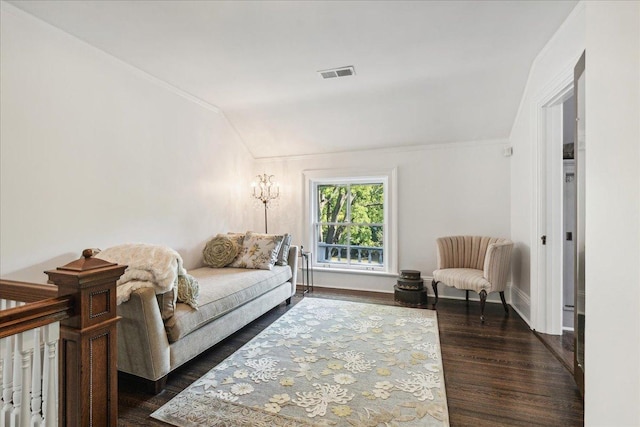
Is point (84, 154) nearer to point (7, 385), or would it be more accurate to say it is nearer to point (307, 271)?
point (7, 385)

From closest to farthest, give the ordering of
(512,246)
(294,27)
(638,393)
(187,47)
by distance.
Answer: (638,393) < (294,27) < (187,47) < (512,246)

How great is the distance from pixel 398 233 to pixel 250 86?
2837mm

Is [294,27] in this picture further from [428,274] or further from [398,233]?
[428,274]

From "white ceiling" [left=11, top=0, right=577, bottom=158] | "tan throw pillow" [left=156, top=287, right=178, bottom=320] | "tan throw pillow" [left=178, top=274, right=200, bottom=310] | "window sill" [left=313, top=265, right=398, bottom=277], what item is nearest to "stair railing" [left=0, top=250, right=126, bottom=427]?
"tan throw pillow" [left=156, top=287, right=178, bottom=320]

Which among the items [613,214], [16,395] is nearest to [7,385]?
[16,395]

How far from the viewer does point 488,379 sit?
220 cm

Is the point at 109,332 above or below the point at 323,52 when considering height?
below

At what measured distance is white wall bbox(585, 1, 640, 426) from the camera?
2.50 ft

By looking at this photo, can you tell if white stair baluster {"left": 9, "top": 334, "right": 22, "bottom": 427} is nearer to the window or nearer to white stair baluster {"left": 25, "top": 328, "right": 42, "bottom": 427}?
white stair baluster {"left": 25, "top": 328, "right": 42, "bottom": 427}

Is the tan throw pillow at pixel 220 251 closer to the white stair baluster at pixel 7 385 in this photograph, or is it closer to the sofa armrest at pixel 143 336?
the sofa armrest at pixel 143 336

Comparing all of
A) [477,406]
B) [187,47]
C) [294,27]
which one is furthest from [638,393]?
[187,47]

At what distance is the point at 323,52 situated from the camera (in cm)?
279

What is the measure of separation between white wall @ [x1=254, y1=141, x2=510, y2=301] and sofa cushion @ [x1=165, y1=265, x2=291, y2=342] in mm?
1559

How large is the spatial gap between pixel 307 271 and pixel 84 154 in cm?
319
